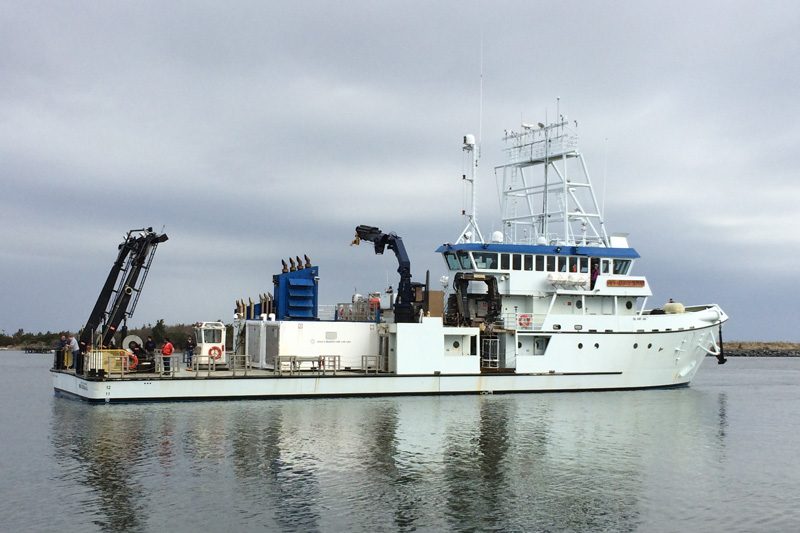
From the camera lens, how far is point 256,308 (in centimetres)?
3619

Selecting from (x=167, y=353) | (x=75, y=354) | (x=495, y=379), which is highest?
(x=167, y=353)

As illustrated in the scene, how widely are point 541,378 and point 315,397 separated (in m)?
9.68

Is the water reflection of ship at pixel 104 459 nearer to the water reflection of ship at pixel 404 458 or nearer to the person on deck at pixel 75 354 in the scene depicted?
the water reflection of ship at pixel 404 458

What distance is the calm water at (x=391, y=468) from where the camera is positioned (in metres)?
13.3

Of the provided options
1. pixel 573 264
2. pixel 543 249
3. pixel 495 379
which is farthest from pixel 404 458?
pixel 573 264

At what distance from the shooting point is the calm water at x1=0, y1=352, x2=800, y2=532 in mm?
13297

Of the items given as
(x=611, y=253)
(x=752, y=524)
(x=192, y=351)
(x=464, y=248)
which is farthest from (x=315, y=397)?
(x=752, y=524)

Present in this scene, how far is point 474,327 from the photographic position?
3200 cm

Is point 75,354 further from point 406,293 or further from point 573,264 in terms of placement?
point 573,264

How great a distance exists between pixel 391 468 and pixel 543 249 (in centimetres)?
1795

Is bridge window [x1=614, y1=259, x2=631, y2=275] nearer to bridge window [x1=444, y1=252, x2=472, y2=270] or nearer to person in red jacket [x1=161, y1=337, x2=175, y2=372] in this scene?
bridge window [x1=444, y1=252, x2=472, y2=270]

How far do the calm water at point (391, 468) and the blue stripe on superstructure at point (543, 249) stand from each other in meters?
7.30

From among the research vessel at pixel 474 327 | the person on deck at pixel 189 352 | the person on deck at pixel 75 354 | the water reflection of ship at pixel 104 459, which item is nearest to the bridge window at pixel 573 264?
the research vessel at pixel 474 327

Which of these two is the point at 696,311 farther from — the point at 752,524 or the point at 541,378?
the point at 752,524
